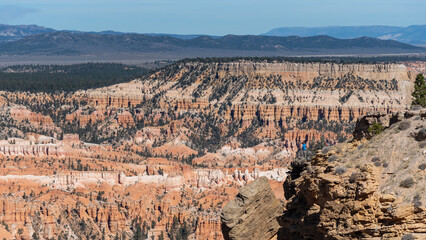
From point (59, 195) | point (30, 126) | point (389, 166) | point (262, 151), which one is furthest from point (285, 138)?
point (389, 166)

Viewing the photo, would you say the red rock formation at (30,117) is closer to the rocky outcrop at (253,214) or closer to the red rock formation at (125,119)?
the red rock formation at (125,119)

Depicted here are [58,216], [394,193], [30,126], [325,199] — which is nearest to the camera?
[394,193]

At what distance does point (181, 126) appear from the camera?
603ft

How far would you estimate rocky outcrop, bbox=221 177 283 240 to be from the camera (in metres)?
39.7

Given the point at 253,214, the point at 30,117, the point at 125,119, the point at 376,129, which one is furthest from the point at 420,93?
the point at 125,119

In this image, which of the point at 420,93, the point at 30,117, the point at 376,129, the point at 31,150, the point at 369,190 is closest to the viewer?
the point at 369,190

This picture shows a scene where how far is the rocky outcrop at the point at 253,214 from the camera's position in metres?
39.7

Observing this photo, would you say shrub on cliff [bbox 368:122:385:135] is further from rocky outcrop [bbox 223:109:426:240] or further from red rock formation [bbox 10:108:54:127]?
red rock formation [bbox 10:108:54:127]

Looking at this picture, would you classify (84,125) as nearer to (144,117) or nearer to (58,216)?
(144,117)

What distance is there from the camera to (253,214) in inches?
1590

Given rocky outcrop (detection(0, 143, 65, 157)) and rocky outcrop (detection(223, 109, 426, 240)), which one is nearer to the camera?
rocky outcrop (detection(223, 109, 426, 240))

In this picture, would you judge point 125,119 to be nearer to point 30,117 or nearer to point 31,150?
point 30,117

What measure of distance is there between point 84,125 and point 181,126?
22927 millimetres

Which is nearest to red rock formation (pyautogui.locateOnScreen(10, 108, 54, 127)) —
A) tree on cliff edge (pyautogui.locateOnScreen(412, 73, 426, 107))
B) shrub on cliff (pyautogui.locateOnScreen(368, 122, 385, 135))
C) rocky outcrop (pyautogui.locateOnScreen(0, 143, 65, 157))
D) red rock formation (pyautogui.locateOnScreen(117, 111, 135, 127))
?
red rock formation (pyautogui.locateOnScreen(117, 111, 135, 127))
